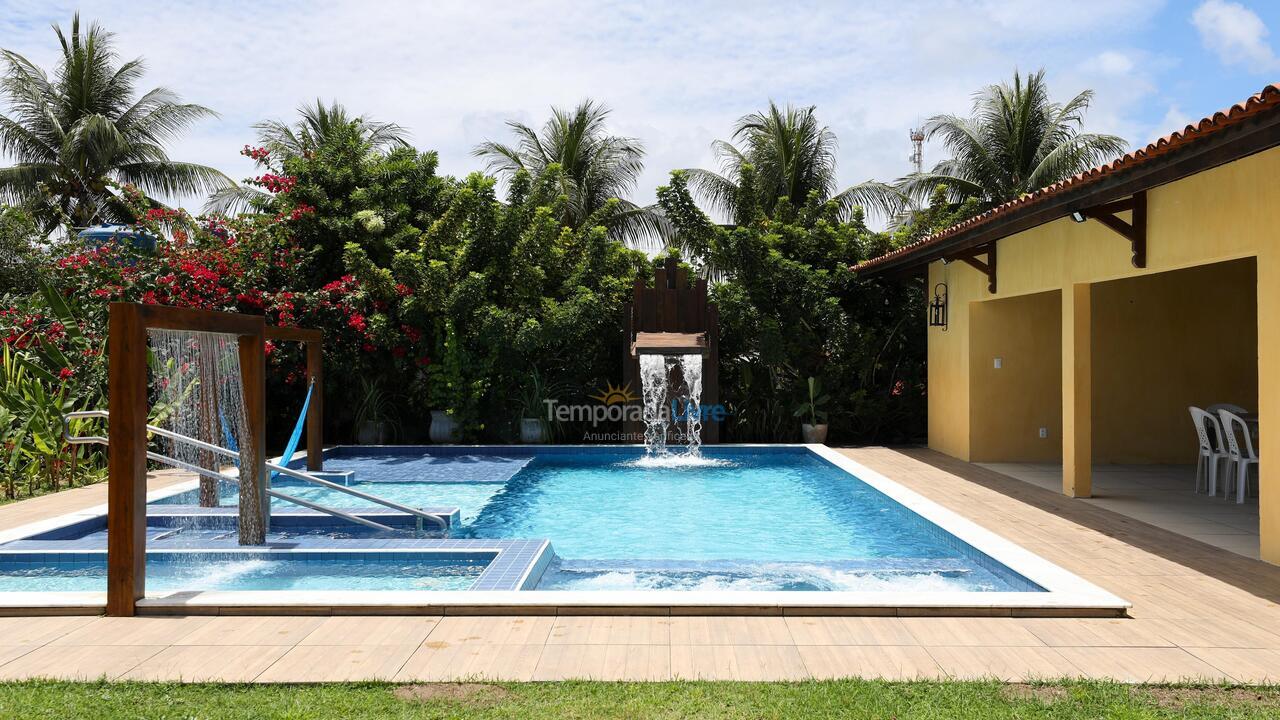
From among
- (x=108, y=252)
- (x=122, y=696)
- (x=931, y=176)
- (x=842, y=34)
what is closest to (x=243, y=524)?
(x=122, y=696)

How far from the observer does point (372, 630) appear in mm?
4461

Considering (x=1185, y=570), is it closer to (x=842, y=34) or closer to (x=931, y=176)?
(x=842, y=34)

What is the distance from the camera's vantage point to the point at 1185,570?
19.0 ft

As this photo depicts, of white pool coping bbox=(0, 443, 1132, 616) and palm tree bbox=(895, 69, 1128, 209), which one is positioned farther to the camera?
palm tree bbox=(895, 69, 1128, 209)

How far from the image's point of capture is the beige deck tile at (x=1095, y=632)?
429 centimetres

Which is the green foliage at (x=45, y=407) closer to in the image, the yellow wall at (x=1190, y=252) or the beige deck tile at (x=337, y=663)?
the beige deck tile at (x=337, y=663)

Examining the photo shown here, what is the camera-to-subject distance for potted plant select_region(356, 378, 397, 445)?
1415cm

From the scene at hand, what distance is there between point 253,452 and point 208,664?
9.53 feet

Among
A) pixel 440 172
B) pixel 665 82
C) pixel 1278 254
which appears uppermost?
pixel 665 82

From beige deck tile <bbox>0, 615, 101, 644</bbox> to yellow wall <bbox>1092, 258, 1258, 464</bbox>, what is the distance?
36.8 feet

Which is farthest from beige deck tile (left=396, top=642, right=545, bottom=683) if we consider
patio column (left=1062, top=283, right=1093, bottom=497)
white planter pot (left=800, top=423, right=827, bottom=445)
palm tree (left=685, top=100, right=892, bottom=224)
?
palm tree (left=685, top=100, right=892, bottom=224)

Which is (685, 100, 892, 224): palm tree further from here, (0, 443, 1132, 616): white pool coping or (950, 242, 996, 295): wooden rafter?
(0, 443, 1132, 616): white pool coping

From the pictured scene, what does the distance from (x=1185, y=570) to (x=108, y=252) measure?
14.3m

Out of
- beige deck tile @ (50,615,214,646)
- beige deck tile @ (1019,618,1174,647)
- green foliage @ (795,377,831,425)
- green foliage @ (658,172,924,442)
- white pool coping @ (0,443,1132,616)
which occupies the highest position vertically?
green foliage @ (658,172,924,442)
